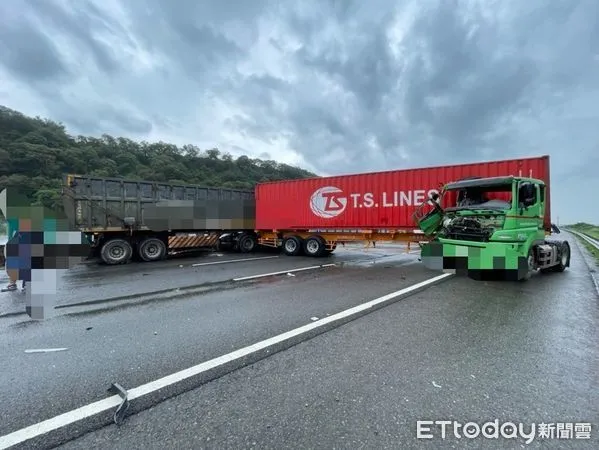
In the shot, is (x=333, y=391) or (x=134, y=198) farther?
(x=134, y=198)

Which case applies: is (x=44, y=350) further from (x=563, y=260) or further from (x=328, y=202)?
(x=563, y=260)

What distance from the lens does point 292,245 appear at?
1304 centimetres

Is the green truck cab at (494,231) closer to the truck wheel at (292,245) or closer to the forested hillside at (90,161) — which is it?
the truck wheel at (292,245)

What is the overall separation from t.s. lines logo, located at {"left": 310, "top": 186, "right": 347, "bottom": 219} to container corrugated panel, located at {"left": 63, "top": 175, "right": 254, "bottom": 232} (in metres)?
5.91

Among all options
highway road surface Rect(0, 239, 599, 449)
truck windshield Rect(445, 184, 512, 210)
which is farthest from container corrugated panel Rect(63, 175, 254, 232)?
truck windshield Rect(445, 184, 512, 210)

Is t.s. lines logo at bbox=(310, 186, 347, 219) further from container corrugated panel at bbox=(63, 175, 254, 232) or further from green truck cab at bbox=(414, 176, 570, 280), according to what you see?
container corrugated panel at bbox=(63, 175, 254, 232)

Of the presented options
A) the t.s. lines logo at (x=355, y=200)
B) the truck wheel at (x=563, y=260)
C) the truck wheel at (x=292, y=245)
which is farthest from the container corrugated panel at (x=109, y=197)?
the truck wheel at (x=563, y=260)

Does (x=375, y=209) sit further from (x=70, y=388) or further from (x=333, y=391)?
(x=70, y=388)

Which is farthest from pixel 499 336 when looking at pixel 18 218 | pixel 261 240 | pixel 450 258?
pixel 261 240

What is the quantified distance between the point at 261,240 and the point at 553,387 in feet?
41.2

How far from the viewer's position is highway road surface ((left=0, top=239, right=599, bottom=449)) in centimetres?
204

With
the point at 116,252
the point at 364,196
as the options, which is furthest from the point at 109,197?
the point at 364,196

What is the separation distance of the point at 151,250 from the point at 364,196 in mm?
8924

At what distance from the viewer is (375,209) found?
423 inches
